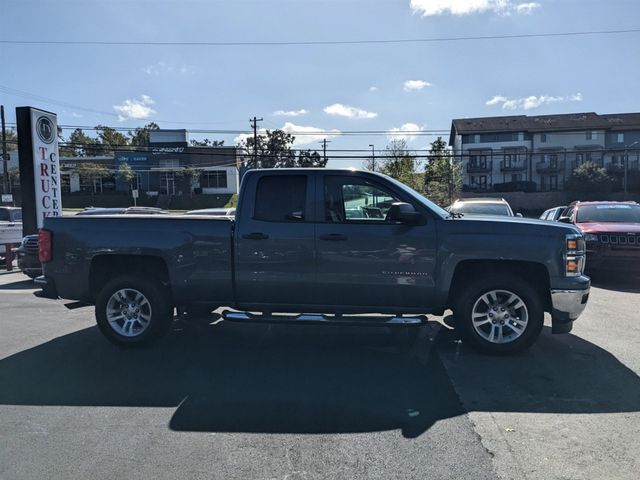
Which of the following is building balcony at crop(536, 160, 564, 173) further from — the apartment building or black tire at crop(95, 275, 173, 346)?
black tire at crop(95, 275, 173, 346)

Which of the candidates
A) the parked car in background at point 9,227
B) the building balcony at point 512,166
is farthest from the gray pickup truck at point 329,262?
the building balcony at point 512,166

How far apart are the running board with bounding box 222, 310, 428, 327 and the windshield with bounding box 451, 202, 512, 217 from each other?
8965 mm

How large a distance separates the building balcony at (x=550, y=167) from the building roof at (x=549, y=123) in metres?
4.64

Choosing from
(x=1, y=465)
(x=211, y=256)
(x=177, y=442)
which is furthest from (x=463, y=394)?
(x=1, y=465)

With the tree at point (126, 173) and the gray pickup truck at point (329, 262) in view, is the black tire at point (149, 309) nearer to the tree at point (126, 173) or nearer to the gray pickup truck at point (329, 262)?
the gray pickup truck at point (329, 262)

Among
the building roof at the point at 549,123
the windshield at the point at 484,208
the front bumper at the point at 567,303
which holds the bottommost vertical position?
the front bumper at the point at 567,303

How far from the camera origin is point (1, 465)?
11.3 ft

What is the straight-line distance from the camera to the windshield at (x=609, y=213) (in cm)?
1133

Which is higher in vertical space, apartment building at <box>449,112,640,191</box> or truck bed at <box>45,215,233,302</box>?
apartment building at <box>449,112,640,191</box>

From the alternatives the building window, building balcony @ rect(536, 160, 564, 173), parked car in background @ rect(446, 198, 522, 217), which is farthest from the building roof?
parked car in background @ rect(446, 198, 522, 217)

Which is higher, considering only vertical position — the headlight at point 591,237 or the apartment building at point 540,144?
the apartment building at point 540,144

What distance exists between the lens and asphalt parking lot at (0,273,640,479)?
3.43 meters

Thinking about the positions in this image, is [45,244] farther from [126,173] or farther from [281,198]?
[126,173]

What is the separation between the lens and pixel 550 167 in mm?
71000
